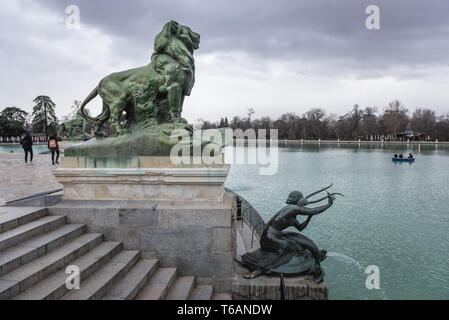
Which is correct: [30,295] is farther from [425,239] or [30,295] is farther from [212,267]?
[425,239]

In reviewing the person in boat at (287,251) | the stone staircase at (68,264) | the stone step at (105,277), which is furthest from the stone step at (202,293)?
Result: the stone step at (105,277)

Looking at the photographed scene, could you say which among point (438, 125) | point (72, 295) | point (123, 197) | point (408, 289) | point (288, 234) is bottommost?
point (408, 289)

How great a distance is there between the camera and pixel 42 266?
3273mm

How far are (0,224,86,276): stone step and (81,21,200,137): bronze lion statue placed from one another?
178 centimetres

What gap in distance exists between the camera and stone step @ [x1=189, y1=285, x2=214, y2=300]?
153 inches

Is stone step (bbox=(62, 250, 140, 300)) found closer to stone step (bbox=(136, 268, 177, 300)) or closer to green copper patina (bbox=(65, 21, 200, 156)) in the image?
stone step (bbox=(136, 268, 177, 300))

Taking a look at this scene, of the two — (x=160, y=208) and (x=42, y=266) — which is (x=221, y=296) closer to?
(x=160, y=208)

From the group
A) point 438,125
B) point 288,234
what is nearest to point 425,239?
point 288,234

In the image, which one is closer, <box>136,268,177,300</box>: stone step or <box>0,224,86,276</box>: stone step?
<box>0,224,86,276</box>: stone step

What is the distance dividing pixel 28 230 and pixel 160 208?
69.9 inches

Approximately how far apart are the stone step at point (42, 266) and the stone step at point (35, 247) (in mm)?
60

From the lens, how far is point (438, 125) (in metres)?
80.6

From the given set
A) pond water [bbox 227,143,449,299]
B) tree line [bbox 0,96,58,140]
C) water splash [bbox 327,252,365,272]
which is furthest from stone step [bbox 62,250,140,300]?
tree line [bbox 0,96,58,140]

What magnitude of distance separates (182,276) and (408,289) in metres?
4.43
